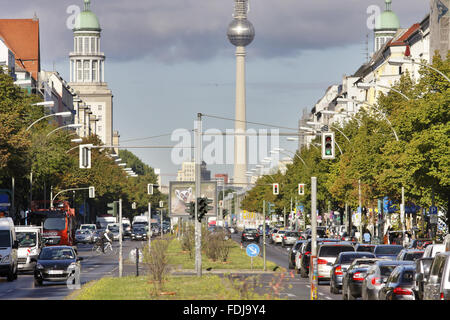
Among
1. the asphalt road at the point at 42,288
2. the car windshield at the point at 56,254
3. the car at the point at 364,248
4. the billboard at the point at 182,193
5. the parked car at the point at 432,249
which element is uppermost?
the billboard at the point at 182,193

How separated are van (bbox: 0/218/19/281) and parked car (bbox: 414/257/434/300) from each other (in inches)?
930

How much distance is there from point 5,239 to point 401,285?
23.7m

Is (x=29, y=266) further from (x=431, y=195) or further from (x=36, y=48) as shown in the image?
(x=36, y=48)

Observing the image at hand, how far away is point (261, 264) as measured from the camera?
57.4m

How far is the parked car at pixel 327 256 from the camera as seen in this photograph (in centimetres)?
4156

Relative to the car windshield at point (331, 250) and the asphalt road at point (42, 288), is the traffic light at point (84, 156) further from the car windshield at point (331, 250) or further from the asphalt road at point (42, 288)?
the car windshield at point (331, 250)

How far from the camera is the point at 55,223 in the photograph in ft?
246

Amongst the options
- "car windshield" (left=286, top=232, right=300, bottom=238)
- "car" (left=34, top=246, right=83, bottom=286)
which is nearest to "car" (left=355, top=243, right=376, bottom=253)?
"car" (left=34, top=246, right=83, bottom=286)

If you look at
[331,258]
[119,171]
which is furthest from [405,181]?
[119,171]

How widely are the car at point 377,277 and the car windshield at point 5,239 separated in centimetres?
1977

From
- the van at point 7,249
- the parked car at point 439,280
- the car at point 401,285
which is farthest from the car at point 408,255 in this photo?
the van at point 7,249

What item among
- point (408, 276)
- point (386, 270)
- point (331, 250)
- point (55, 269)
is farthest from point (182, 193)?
point (408, 276)

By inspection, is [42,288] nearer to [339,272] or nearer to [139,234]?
[339,272]

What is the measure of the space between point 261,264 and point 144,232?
2083 inches
